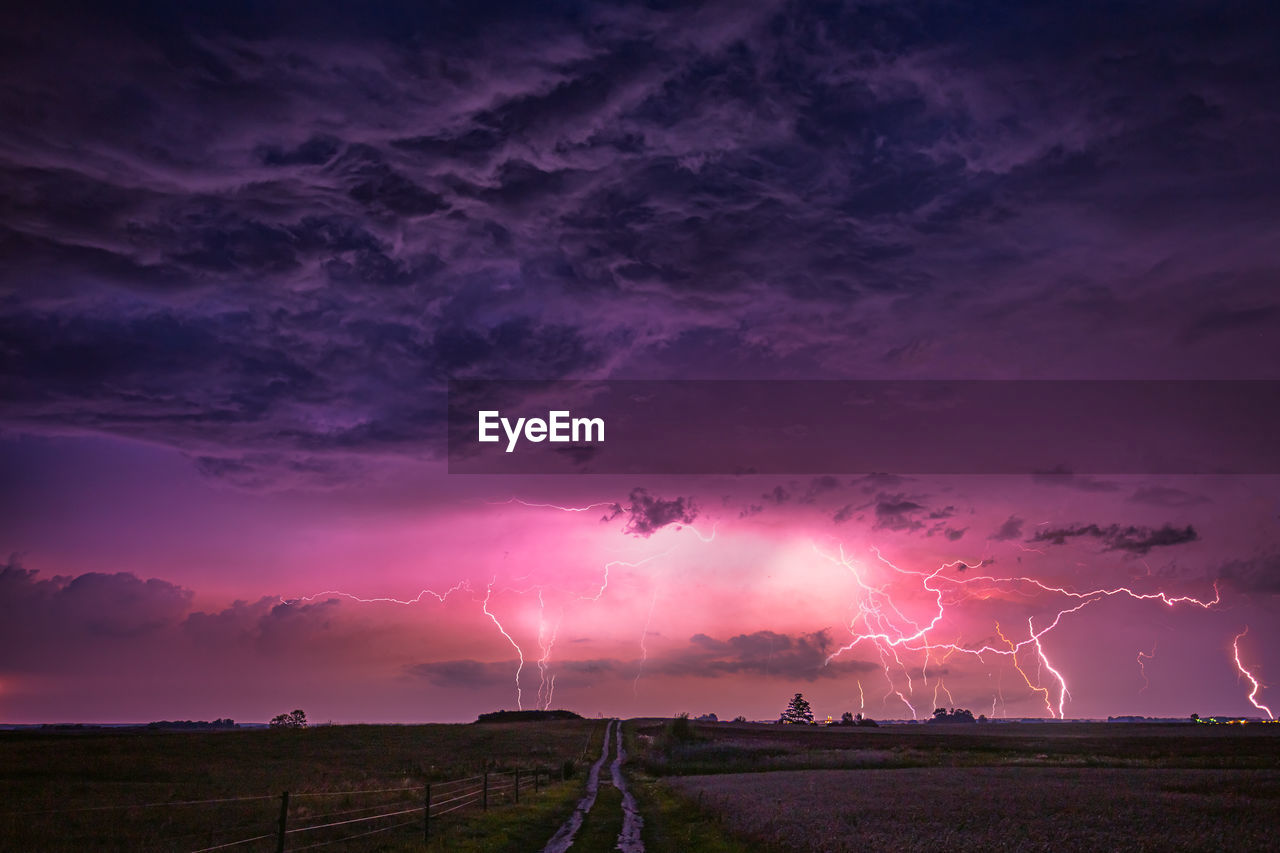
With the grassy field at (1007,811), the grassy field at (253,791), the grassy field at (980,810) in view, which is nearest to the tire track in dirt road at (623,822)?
the grassy field at (253,791)

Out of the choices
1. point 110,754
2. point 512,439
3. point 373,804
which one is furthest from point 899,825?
point 110,754

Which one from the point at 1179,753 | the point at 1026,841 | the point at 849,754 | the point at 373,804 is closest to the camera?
the point at 1026,841

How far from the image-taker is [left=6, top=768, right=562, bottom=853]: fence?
59.8 ft

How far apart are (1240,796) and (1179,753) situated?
4333 centimetres

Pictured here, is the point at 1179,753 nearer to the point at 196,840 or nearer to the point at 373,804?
the point at 373,804

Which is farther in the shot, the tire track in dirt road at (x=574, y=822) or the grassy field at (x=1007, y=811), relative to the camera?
the tire track in dirt road at (x=574, y=822)

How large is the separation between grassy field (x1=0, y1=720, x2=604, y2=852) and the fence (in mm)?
86

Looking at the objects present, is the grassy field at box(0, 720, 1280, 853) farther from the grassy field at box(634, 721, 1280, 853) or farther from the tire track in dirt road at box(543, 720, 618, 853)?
the tire track in dirt road at box(543, 720, 618, 853)

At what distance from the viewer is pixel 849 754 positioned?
5719 centimetres

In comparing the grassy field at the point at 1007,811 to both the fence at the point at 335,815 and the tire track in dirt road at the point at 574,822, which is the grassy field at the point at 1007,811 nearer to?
the tire track in dirt road at the point at 574,822

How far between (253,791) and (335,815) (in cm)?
1324

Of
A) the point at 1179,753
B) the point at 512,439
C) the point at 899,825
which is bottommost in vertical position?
the point at 1179,753

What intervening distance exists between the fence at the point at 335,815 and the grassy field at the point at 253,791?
9 cm

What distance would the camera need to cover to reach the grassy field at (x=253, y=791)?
20.0 meters
